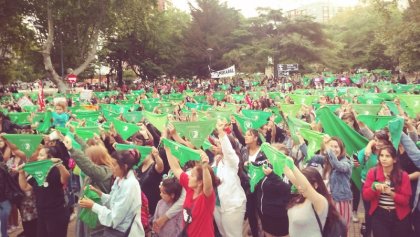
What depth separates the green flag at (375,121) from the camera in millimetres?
7012

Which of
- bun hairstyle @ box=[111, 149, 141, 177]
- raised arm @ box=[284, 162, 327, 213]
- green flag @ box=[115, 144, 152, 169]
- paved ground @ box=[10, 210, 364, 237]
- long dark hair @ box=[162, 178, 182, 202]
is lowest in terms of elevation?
paved ground @ box=[10, 210, 364, 237]

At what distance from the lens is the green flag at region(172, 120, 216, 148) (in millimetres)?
6426

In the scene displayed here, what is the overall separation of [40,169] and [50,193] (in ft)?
1.11

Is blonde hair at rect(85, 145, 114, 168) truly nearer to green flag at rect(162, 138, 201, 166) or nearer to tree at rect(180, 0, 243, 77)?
green flag at rect(162, 138, 201, 166)

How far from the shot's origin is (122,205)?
426cm

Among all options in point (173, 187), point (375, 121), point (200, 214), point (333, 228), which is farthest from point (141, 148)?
point (375, 121)

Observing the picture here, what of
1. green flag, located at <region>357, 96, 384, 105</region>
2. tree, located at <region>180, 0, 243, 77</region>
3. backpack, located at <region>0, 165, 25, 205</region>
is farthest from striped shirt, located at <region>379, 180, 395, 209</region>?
tree, located at <region>180, 0, 243, 77</region>

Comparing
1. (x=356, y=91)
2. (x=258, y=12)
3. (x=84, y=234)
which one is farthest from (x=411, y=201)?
(x=258, y=12)

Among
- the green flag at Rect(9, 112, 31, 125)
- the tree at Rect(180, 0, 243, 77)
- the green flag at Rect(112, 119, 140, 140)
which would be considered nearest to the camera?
the green flag at Rect(112, 119, 140, 140)

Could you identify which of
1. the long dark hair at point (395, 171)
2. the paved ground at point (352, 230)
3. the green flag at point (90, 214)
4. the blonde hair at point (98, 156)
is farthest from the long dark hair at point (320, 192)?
the paved ground at point (352, 230)

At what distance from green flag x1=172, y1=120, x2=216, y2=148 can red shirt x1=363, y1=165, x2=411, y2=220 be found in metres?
2.33

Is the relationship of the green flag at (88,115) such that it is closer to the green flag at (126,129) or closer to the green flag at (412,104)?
the green flag at (126,129)

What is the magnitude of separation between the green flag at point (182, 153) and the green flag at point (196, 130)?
3.82 ft

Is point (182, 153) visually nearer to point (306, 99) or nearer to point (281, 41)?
point (306, 99)
